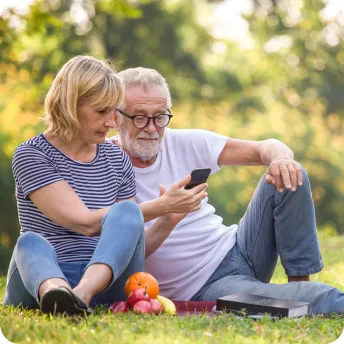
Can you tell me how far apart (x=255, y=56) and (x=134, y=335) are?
17.7m

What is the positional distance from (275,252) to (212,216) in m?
0.41

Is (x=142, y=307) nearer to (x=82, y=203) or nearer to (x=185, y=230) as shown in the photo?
(x=82, y=203)

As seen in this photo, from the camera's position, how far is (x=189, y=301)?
3.65 m

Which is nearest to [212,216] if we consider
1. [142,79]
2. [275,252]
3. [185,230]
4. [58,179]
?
[185,230]

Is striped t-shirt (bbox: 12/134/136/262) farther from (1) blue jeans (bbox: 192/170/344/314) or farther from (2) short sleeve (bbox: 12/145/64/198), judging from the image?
(1) blue jeans (bbox: 192/170/344/314)

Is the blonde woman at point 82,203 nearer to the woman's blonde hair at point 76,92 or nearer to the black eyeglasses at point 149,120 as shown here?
the woman's blonde hair at point 76,92

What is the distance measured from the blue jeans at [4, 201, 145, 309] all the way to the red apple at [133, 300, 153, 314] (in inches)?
6.0

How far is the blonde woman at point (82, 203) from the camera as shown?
3096mm

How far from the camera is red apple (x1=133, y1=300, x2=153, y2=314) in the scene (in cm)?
315

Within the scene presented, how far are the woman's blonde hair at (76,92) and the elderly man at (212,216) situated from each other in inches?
14.9

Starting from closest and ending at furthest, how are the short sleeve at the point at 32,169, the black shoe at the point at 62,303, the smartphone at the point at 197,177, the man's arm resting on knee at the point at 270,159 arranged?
the black shoe at the point at 62,303, the short sleeve at the point at 32,169, the smartphone at the point at 197,177, the man's arm resting on knee at the point at 270,159

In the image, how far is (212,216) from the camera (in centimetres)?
397

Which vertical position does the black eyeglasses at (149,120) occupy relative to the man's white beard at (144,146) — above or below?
above

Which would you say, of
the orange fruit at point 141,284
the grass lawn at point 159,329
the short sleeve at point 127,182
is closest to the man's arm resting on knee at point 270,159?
the short sleeve at point 127,182
